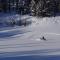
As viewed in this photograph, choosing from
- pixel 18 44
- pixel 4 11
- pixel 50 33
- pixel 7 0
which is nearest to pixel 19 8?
pixel 4 11

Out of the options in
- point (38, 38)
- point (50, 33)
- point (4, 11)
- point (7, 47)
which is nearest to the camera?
point (7, 47)

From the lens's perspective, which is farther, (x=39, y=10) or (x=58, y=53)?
(x=39, y=10)

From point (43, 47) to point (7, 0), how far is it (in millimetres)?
19068

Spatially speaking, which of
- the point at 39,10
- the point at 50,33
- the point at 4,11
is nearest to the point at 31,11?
the point at 39,10

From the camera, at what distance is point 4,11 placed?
2512 cm

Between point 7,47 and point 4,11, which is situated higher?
point 7,47

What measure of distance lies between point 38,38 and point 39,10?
9.83 m

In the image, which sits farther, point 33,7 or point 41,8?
point 33,7

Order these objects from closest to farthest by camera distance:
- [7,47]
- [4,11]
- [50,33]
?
[7,47] → [50,33] → [4,11]

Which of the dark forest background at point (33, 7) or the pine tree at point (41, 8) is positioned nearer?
the pine tree at point (41, 8)

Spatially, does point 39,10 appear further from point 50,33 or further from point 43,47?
point 43,47

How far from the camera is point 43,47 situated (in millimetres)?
8688

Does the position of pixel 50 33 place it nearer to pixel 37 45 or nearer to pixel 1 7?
pixel 37 45

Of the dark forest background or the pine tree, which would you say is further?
the dark forest background
